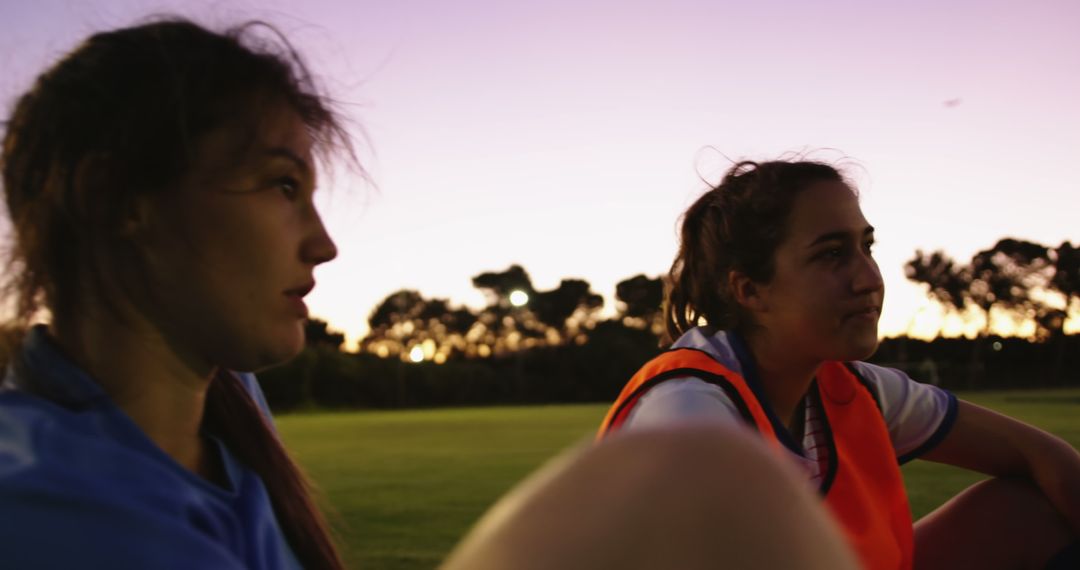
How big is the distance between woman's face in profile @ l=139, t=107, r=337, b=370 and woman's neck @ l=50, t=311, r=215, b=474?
25mm

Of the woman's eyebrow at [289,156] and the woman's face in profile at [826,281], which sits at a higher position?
the woman's eyebrow at [289,156]

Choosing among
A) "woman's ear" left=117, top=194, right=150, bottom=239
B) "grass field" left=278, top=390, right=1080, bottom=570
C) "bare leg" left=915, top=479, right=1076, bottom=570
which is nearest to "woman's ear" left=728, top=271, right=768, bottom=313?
"grass field" left=278, top=390, right=1080, bottom=570

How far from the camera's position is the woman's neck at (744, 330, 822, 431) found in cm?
248

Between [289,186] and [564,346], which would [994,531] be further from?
[564,346]

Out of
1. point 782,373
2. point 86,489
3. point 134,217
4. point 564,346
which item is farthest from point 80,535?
point 564,346

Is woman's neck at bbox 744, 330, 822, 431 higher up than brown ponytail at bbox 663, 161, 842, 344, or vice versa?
brown ponytail at bbox 663, 161, 842, 344

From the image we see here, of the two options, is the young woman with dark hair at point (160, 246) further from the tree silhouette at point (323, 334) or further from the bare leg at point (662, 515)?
the tree silhouette at point (323, 334)

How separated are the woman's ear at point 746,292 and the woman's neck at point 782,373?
0.08 m

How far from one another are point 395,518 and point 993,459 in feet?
13.8

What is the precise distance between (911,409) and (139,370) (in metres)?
2.20

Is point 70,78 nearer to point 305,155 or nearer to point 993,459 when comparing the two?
point 305,155

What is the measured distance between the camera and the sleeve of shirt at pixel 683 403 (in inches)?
73.9

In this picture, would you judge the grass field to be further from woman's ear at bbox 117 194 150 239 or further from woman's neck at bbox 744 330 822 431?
woman's ear at bbox 117 194 150 239

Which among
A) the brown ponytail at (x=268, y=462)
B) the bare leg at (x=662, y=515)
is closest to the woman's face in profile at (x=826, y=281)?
the brown ponytail at (x=268, y=462)
